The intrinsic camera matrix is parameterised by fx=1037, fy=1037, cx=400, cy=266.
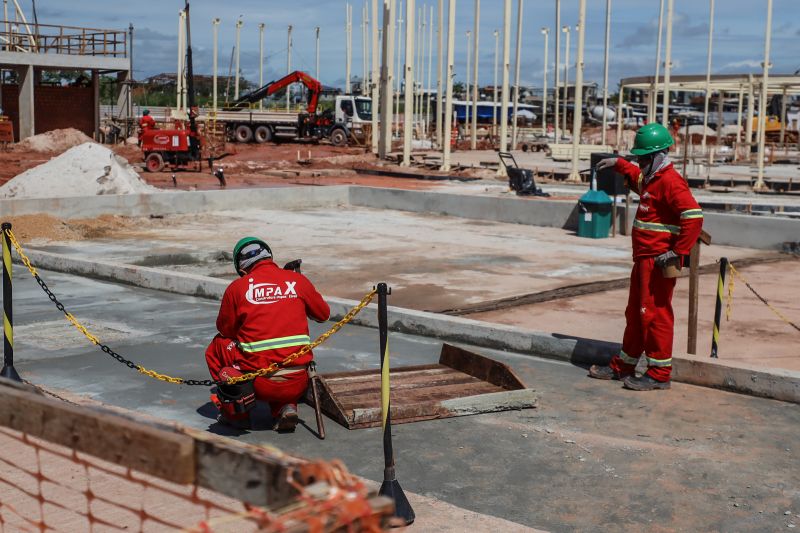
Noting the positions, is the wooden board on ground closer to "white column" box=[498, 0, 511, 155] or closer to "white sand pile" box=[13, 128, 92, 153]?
"white column" box=[498, 0, 511, 155]

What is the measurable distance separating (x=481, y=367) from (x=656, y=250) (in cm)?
A: 161

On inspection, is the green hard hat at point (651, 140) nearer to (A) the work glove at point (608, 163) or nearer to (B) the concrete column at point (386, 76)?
(A) the work glove at point (608, 163)

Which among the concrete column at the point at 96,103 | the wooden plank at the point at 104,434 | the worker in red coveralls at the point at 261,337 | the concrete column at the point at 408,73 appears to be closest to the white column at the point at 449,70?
the concrete column at the point at 408,73

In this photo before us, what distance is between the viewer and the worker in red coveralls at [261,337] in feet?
21.4

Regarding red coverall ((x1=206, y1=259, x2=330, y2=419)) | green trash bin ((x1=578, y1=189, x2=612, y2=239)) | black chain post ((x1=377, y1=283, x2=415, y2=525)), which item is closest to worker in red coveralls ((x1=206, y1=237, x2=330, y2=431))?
red coverall ((x1=206, y1=259, x2=330, y2=419))

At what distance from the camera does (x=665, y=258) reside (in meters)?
7.79

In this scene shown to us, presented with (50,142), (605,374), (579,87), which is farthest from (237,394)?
(50,142)

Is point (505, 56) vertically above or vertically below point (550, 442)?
above

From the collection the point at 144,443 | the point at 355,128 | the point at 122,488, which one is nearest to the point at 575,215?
the point at 122,488

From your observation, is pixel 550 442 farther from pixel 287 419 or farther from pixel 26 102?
pixel 26 102

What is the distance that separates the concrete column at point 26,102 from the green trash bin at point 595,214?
32.2 m

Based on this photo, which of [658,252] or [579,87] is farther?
[579,87]

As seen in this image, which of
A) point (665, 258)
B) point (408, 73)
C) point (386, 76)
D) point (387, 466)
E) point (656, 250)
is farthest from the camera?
point (386, 76)

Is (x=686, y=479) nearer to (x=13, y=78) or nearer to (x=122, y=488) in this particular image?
(x=122, y=488)
